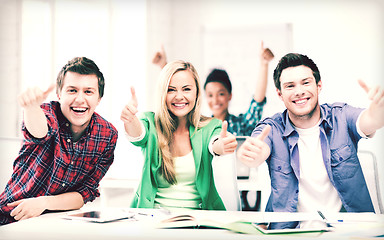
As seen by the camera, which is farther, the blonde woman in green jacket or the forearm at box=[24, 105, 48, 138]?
the blonde woman in green jacket

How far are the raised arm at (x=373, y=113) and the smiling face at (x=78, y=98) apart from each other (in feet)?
3.56

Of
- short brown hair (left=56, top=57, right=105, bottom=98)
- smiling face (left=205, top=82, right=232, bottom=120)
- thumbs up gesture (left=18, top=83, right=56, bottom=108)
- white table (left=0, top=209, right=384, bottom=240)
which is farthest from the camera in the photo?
smiling face (left=205, top=82, right=232, bottom=120)

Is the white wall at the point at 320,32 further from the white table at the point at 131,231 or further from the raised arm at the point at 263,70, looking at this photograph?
the white table at the point at 131,231

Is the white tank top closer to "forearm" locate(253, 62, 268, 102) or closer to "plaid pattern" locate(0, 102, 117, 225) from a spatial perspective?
"plaid pattern" locate(0, 102, 117, 225)

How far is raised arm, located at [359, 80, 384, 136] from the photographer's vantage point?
57.4 inches

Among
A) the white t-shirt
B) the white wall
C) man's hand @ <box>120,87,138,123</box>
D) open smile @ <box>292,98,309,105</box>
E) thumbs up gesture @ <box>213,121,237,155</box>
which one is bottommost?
the white t-shirt

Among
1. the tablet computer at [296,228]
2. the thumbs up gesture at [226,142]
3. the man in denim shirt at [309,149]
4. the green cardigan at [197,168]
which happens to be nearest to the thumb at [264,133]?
the man in denim shirt at [309,149]

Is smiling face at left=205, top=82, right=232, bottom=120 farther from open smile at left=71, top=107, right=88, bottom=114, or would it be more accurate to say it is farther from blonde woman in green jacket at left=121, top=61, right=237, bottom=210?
open smile at left=71, top=107, right=88, bottom=114

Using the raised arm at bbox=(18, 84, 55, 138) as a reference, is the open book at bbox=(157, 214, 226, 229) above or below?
below

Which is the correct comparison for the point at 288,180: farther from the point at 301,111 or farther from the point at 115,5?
the point at 115,5

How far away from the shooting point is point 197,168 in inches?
65.8

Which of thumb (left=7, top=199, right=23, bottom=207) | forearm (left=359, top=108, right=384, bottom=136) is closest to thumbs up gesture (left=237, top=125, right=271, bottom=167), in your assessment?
forearm (left=359, top=108, right=384, bottom=136)

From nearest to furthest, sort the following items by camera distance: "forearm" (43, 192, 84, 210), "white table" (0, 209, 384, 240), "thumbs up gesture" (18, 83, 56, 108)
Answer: "white table" (0, 209, 384, 240) < "thumbs up gesture" (18, 83, 56, 108) < "forearm" (43, 192, 84, 210)

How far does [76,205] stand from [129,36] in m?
1.23
